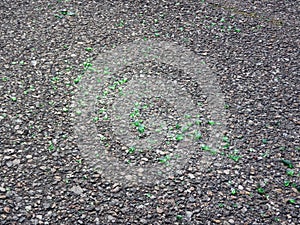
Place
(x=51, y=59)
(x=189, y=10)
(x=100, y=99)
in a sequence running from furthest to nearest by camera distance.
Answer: (x=189, y=10) → (x=51, y=59) → (x=100, y=99)

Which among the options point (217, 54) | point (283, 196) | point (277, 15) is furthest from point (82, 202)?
point (277, 15)

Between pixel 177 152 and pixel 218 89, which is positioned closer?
pixel 177 152

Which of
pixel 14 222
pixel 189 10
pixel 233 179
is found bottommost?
pixel 14 222

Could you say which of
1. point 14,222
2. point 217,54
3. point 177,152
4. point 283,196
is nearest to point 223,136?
point 177,152

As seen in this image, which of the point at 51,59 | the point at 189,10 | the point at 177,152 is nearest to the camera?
the point at 177,152

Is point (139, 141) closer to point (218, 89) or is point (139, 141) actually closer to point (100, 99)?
point (100, 99)

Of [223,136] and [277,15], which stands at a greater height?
[277,15]
